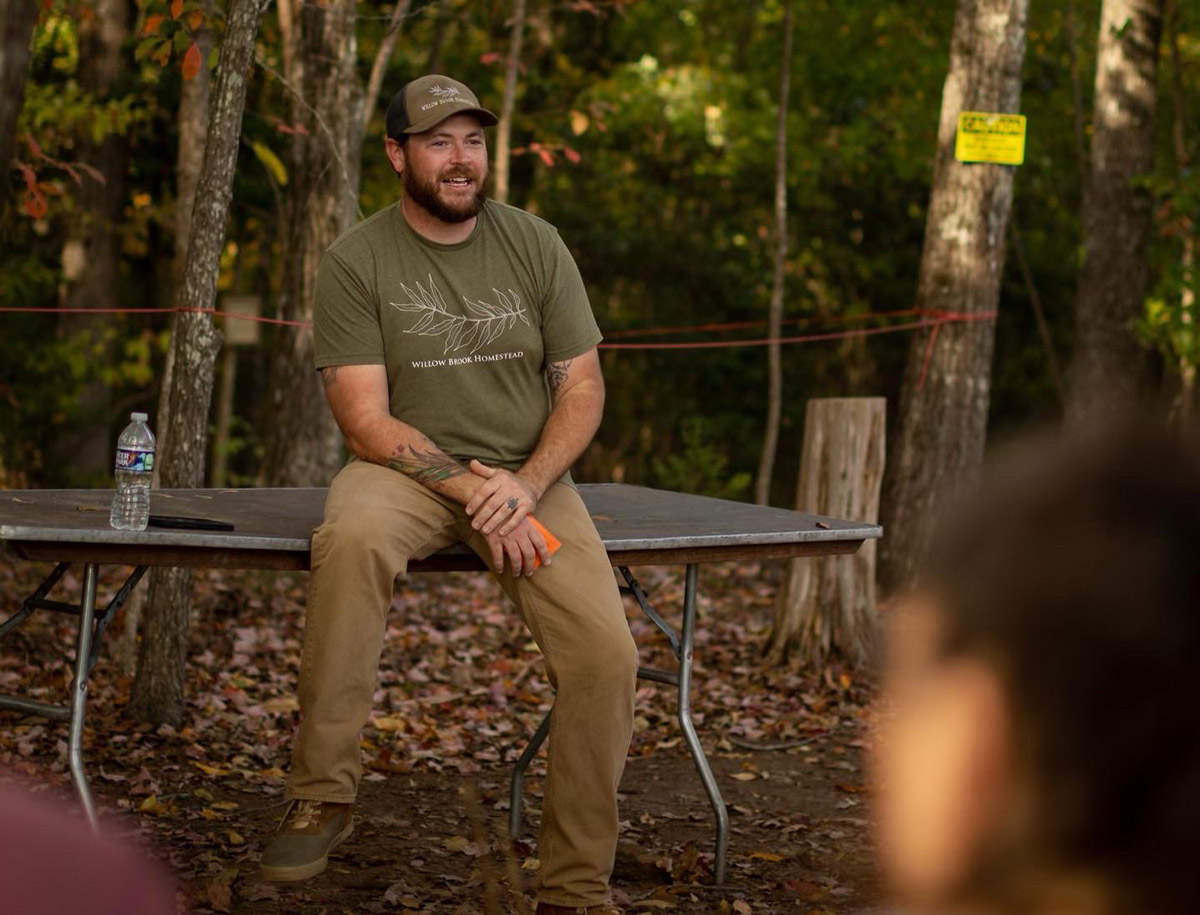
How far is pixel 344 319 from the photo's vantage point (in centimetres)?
402

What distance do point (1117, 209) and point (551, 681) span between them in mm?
8155

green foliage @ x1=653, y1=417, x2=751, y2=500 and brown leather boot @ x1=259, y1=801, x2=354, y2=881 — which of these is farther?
green foliage @ x1=653, y1=417, x2=751, y2=500

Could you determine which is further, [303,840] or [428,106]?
[428,106]

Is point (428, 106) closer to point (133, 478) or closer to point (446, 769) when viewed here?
point (133, 478)

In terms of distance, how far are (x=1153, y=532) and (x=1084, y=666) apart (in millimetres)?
56

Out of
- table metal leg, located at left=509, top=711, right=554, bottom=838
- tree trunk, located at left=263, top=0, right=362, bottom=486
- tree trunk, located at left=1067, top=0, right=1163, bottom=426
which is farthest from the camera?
tree trunk, located at left=1067, top=0, right=1163, bottom=426

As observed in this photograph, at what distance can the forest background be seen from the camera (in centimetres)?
1002

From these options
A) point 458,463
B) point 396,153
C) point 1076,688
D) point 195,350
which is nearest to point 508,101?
point 195,350

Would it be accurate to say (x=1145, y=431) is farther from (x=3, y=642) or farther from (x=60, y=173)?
(x=60, y=173)

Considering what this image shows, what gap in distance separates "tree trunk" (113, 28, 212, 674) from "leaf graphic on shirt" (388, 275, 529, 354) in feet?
4.35

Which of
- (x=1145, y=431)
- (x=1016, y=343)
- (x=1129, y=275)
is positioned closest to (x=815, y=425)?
(x=1129, y=275)

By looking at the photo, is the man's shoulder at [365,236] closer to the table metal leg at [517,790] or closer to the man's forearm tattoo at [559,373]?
the man's forearm tattoo at [559,373]

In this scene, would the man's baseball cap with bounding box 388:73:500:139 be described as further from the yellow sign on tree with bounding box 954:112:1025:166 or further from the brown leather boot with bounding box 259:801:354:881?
the yellow sign on tree with bounding box 954:112:1025:166

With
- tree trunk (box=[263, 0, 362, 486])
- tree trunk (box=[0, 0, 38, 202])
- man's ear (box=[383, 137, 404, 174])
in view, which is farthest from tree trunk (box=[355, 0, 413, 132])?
tree trunk (box=[0, 0, 38, 202])
